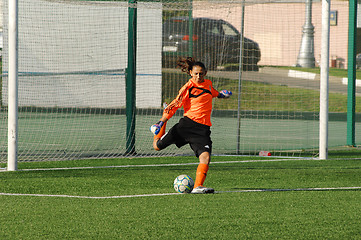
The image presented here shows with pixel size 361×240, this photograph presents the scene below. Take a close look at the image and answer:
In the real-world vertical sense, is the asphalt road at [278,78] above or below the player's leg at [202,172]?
above

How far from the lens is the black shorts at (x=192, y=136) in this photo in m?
7.08

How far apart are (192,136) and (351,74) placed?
6.28 meters

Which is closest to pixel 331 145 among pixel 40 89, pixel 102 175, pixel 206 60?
pixel 206 60

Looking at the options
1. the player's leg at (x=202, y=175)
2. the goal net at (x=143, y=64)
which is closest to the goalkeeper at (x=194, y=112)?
the player's leg at (x=202, y=175)

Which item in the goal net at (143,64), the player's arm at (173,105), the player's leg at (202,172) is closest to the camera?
the player's leg at (202,172)

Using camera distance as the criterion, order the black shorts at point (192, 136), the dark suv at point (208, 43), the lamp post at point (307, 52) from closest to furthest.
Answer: the black shorts at point (192, 136), the dark suv at point (208, 43), the lamp post at point (307, 52)

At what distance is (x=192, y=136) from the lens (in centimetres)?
718

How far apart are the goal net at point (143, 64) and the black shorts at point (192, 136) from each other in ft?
11.0

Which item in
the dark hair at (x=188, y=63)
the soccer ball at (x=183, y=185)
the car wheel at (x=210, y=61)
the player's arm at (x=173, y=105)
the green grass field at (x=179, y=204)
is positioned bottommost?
the green grass field at (x=179, y=204)

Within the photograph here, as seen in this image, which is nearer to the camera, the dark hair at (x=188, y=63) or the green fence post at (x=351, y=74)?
the dark hair at (x=188, y=63)

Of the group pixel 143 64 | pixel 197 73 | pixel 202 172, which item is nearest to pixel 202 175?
pixel 202 172

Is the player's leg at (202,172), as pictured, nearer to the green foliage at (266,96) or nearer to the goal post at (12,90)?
the goal post at (12,90)

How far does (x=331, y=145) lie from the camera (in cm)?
A: 1246

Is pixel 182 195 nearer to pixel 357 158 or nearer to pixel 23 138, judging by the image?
pixel 357 158
